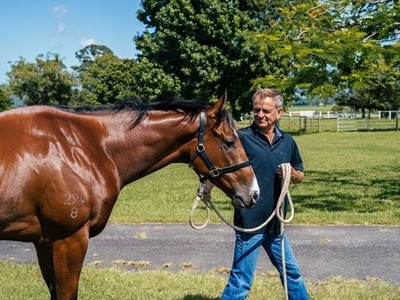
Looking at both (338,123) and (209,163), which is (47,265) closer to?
(209,163)

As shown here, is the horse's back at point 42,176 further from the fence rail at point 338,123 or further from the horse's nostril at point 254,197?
the fence rail at point 338,123

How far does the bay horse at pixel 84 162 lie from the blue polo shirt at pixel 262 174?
26cm

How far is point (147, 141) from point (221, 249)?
3.78 metres

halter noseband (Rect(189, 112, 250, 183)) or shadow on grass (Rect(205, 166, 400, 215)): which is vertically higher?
halter noseband (Rect(189, 112, 250, 183))

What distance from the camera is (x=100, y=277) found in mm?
6051

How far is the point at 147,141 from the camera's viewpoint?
4.13 metres

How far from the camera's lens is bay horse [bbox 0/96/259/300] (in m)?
3.66

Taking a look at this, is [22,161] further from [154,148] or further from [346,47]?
[346,47]

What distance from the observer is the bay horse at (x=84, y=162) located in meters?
3.66

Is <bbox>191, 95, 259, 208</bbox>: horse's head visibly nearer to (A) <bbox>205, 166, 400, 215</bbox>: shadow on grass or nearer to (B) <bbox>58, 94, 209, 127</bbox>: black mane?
(B) <bbox>58, 94, 209, 127</bbox>: black mane

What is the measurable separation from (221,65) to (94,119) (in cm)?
2762

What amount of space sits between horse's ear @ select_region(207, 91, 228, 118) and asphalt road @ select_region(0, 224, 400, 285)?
3.03m

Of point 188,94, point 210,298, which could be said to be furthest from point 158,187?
point 188,94

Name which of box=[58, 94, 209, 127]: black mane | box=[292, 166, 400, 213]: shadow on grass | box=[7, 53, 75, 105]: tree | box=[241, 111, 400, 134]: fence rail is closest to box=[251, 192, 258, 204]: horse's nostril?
box=[58, 94, 209, 127]: black mane
